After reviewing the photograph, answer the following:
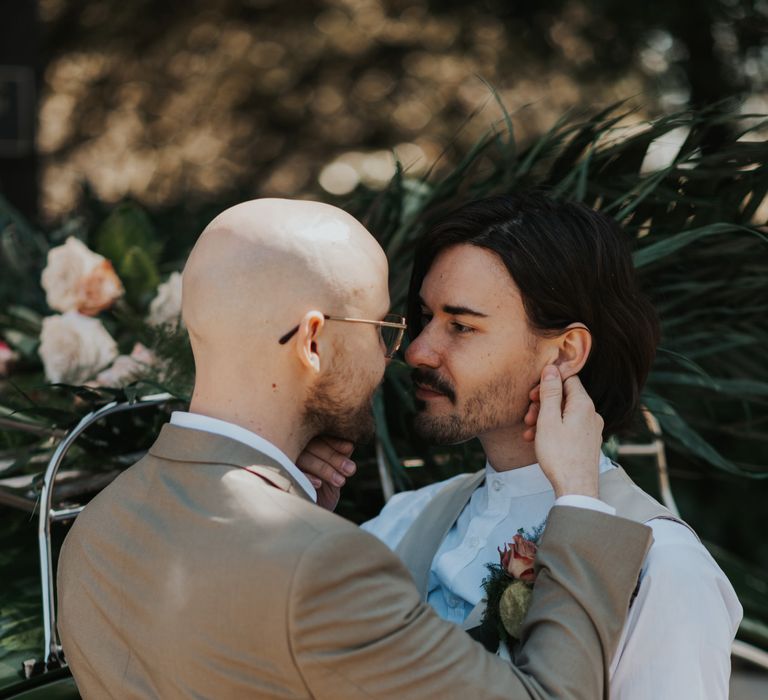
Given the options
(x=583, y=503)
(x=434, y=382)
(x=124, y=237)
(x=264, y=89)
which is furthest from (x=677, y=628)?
(x=264, y=89)

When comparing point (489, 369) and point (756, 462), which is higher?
point (489, 369)

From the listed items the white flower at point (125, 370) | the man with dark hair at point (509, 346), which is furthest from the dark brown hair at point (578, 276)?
the white flower at point (125, 370)

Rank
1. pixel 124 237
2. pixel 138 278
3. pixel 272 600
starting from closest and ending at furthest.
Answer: pixel 272 600 < pixel 138 278 < pixel 124 237

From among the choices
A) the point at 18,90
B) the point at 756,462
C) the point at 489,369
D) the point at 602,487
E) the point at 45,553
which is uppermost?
the point at 18,90

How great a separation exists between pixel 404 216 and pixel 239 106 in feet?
24.2

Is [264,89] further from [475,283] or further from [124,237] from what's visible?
[475,283]

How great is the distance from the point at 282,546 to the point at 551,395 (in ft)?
2.48

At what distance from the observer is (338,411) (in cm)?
187

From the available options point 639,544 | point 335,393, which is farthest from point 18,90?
point 639,544

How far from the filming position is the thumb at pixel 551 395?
6.68 ft

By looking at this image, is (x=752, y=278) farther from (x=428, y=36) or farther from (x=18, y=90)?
(x=428, y=36)

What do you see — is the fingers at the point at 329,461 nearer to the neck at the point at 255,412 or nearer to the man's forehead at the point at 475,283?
the neck at the point at 255,412

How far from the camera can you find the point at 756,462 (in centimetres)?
451

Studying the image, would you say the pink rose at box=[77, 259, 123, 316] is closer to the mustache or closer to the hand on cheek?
the mustache
